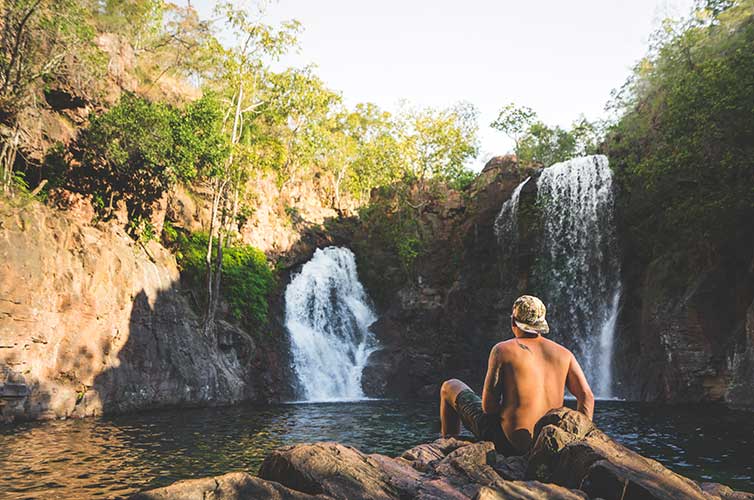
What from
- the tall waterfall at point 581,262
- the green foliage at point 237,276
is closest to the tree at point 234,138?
the green foliage at point 237,276

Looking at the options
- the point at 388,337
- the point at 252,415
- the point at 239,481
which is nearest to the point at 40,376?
the point at 252,415

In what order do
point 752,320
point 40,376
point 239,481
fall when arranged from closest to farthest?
point 239,481, point 40,376, point 752,320

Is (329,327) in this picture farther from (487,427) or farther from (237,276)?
(487,427)

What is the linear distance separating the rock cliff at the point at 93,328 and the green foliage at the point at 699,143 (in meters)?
18.4

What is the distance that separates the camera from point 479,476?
4844mm

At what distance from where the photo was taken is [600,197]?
83.8ft

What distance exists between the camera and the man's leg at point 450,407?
233 inches

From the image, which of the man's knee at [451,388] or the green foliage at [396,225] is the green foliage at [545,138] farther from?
the man's knee at [451,388]

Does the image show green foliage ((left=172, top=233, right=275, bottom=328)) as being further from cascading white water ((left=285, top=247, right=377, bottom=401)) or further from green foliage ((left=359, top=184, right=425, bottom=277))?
green foliage ((left=359, top=184, right=425, bottom=277))

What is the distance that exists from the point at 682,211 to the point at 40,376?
2131 cm

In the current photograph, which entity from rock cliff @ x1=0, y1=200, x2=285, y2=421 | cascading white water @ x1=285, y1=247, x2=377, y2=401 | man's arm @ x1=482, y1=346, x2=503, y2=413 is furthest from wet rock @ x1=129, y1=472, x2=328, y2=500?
cascading white water @ x1=285, y1=247, x2=377, y2=401

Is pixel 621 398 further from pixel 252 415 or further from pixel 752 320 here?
pixel 252 415

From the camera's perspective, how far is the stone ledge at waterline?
3.73 metres

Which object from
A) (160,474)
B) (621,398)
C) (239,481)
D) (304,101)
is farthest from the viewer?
(304,101)
